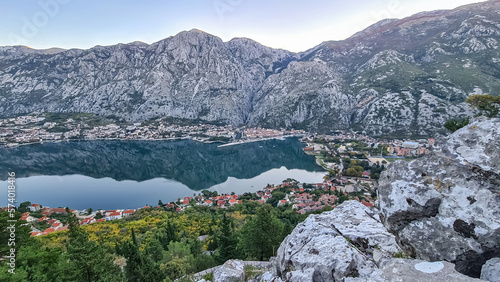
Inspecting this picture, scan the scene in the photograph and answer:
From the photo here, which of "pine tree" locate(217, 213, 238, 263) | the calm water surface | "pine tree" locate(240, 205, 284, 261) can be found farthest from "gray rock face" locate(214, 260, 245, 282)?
the calm water surface

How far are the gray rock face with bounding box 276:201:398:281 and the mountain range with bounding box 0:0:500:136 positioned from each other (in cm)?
9714

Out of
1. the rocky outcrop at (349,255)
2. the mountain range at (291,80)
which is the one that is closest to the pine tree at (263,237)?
the rocky outcrop at (349,255)

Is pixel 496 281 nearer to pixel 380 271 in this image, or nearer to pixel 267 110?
pixel 380 271

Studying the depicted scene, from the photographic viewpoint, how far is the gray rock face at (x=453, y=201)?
2.85 meters

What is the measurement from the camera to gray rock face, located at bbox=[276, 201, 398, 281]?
376cm

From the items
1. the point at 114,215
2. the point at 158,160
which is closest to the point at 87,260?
the point at 114,215

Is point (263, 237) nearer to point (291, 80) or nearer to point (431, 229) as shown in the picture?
point (431, 229)

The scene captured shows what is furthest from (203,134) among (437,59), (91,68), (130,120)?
(437,59)

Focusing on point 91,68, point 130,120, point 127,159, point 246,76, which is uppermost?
point 91,68

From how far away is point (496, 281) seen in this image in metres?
2.54

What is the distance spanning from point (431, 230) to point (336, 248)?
1492 mm

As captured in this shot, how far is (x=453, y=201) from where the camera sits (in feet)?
10.4

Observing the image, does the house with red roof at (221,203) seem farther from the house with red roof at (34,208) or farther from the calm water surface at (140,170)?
the house with red roof at (34,208)

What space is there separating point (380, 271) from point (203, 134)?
11328 centimetres
